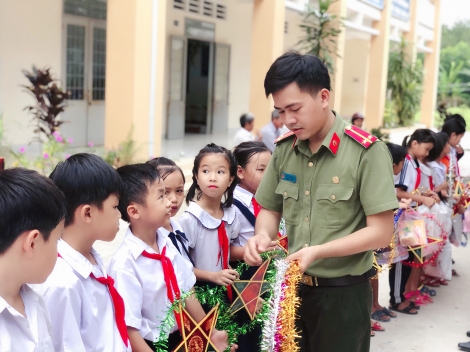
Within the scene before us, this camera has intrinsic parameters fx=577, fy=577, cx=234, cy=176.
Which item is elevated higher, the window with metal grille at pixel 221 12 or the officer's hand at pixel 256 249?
the window with metal grille at pixel 221 12

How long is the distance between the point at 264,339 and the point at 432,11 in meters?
23.5

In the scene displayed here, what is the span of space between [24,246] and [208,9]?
1193cm

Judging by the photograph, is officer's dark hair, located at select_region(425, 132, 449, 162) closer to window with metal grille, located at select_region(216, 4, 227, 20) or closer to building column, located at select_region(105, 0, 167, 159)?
building column, located at select_region(105, 0, 167, 159)

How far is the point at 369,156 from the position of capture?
6.85ft

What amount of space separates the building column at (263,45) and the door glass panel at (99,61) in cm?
272

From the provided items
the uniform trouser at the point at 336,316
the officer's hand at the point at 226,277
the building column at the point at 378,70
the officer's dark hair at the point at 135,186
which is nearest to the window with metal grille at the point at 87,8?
the officer's dark hair at the point at 135,186

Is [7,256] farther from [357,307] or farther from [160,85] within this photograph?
Result: [160,85]

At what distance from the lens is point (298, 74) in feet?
6.66

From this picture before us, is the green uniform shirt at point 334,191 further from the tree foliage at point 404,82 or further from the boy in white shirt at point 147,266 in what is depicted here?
the tree foliage at point 404,82

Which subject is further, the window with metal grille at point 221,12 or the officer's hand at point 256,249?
the window with metal grille at point 221,12

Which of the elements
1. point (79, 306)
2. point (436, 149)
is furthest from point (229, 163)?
point (436, 149)

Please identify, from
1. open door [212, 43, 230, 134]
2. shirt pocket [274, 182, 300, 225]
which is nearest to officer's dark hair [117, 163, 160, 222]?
shirt pocket [274, 182, 300, 225]

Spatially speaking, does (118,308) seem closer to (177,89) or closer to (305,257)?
(305,257)

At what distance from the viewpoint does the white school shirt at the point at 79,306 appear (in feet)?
5.74
